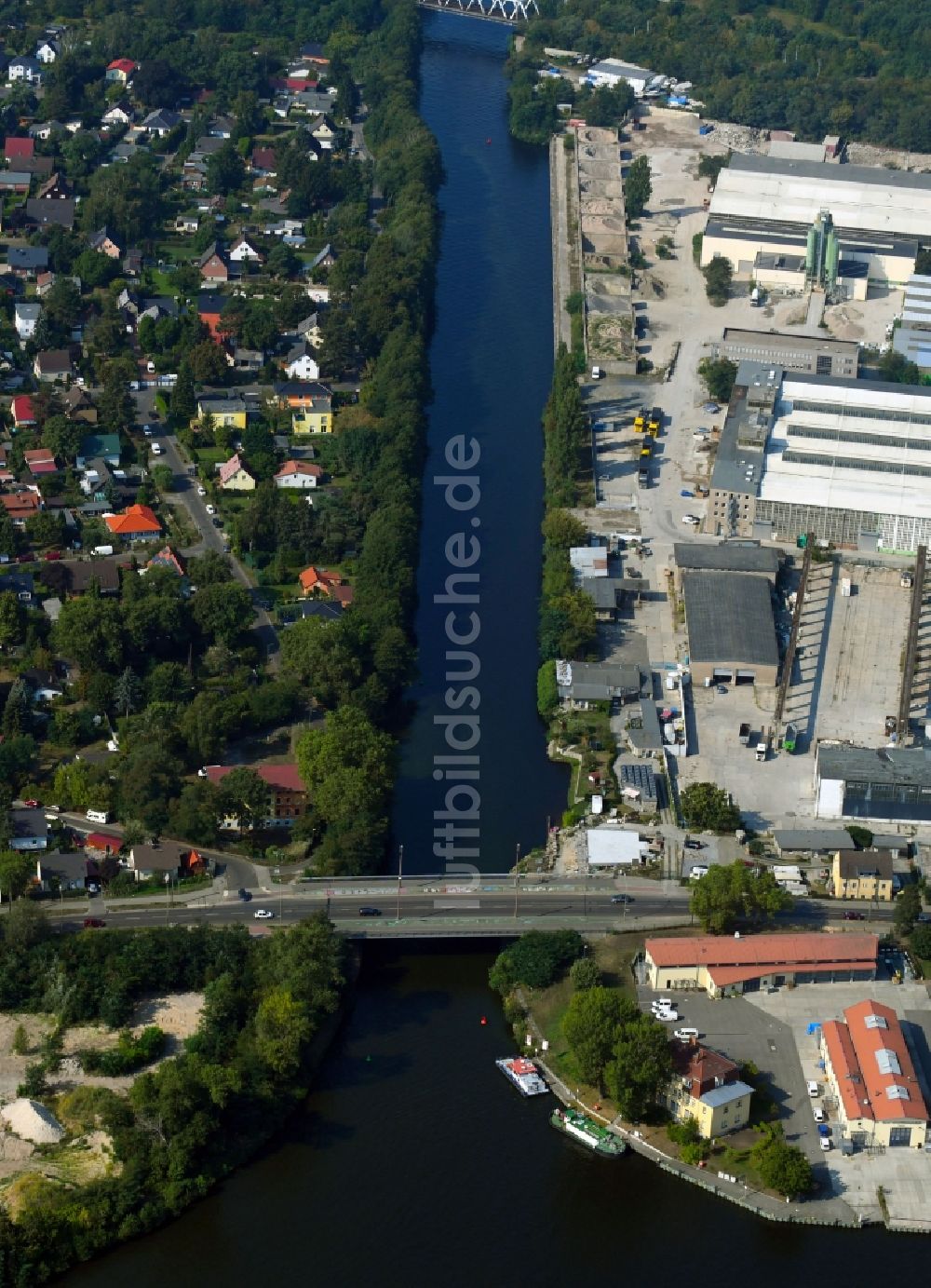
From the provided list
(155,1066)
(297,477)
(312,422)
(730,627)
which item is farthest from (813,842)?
(312,422)

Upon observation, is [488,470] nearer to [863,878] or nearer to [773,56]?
[863,878]

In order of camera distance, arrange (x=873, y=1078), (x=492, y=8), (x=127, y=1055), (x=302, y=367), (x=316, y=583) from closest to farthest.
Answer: (x=873, y=1078) → (x=127, y=1055) → (x=316, y=583) → (x=302, y=367) → (x=492, y=8)

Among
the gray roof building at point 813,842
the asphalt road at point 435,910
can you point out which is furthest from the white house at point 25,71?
the gray roof building at point 813,842

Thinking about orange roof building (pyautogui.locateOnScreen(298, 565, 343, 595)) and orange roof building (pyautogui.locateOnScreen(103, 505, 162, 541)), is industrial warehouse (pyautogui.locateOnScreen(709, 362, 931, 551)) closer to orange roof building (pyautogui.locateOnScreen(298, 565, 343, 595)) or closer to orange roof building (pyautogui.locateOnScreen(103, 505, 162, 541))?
orange roof building (pyautogui.locateOnScreen(298, 565, 343, 595))

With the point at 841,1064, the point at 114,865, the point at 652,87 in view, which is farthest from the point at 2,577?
the point at 652,87

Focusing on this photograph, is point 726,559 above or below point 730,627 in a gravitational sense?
above

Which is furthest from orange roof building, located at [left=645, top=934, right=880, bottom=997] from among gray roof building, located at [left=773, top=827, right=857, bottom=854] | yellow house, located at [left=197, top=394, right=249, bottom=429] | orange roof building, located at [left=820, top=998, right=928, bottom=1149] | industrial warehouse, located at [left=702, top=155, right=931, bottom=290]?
industrial warehouse, located at [left=702, top=155, right=931, bottom=290]
